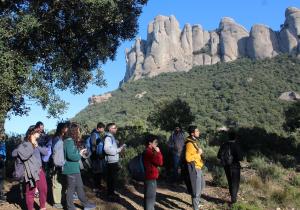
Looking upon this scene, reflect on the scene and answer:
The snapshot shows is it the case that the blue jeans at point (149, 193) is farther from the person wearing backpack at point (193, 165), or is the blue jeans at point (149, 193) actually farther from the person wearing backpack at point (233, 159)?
the person wearing backpack at point (233, 159)

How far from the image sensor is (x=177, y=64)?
386 ft

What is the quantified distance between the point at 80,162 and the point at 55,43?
4340 millimetres

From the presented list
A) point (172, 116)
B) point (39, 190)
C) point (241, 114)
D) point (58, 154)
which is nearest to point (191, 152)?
point (58, 154)

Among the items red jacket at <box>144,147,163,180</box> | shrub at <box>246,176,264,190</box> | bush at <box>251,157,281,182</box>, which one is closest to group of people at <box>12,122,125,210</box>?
red jacket at <box>144,147,163,180</box>

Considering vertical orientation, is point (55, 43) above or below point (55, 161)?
above

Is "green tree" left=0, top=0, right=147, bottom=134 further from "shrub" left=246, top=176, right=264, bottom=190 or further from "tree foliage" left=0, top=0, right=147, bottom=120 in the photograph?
"shrub" left=246, top=176, right=264, bottom=190

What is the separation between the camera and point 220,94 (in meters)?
70.6

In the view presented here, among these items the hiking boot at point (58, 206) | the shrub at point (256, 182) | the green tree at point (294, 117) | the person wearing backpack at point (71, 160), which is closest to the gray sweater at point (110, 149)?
the person wearing backpack at point (71, 160)

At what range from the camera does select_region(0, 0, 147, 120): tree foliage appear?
32.7 feet

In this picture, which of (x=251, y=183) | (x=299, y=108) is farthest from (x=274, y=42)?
(x=251, y=183)

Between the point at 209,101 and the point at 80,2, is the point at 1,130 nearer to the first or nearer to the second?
the point at 80,2

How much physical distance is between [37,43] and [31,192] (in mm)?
4457

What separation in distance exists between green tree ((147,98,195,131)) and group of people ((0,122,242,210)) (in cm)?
1952

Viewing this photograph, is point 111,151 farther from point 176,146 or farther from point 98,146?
point 176,146
